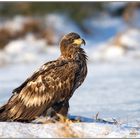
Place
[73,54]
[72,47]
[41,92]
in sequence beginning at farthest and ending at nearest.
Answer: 1. [72,47]
2. [73,54]
3. [41,92]

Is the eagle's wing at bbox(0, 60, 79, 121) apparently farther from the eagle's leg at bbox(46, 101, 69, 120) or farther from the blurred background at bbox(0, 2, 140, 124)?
the blurred background at bbox(0, 2, 140, 124)

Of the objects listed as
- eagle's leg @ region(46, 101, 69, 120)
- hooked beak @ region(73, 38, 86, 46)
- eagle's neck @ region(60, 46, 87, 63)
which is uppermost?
hooked beak @ region(73, 38, 86, 46)

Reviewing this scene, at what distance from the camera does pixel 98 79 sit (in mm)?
14742

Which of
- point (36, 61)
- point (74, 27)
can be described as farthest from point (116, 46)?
point (74, 27)

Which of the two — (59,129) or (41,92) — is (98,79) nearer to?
→ (41,92)

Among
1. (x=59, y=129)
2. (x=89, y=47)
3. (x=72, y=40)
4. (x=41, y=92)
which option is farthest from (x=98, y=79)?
(x=59, y=129)

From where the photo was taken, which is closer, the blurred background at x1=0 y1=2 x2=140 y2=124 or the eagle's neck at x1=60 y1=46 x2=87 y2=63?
the eagle's neck at x1=60 y1=46 x2=87 y2=63

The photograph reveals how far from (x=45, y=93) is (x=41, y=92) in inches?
2.1

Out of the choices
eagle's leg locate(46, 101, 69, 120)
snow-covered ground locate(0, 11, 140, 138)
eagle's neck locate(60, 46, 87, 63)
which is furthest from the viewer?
eagle's neck locate(60, 46, 87, 63)

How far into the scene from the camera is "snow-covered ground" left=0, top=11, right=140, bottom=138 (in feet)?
25.2

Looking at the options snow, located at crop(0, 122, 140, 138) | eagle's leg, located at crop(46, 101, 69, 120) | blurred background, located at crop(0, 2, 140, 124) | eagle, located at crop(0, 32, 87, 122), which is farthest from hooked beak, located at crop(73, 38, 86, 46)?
snow, located at crop(0, 122, 140, 138)

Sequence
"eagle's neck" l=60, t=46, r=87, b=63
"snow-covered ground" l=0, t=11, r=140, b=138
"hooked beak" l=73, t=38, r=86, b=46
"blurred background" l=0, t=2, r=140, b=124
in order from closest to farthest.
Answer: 1. "snow-covered ground" l=0, t=11, r=140, b=138
2. "eagle's neck" l=60, t=46, r=87, b=63
3. "hooked beak" l=73, t=38, r=86, b=46
4. "blurred background" l=0, t=2, r=140, b=124

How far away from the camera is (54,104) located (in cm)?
848

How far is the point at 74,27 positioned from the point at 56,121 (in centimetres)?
1534
